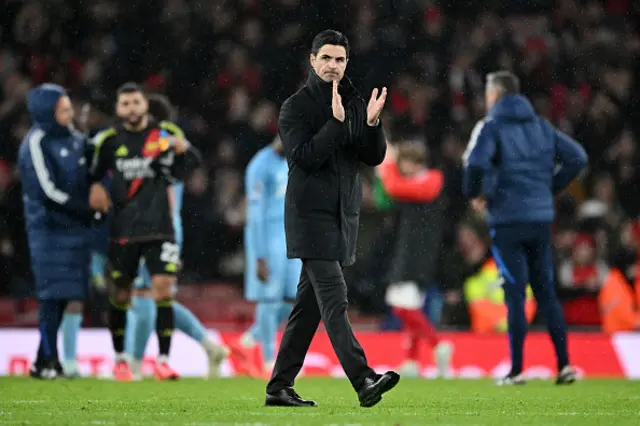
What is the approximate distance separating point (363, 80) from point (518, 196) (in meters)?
8.29

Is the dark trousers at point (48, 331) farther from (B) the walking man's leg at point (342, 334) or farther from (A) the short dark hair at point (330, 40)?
(A) the short dark hair at point (330, 40)

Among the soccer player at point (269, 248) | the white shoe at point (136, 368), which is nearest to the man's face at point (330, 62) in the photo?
the soccer player at point (269, 248)

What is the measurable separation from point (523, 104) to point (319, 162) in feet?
13.5

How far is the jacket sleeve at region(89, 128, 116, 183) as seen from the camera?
11.1 metres

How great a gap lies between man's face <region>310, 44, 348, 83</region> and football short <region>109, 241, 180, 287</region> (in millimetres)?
3776

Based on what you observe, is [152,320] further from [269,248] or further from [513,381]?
[513,381]

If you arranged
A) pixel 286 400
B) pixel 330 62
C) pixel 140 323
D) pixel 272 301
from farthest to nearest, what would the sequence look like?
pixel 272 301, pixel 140 323, pixel 286 400, pixel 330 62

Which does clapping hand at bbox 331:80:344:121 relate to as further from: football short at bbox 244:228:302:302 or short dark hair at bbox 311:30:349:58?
football short at bbox 244:228:302:302

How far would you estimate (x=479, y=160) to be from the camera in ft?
35.1

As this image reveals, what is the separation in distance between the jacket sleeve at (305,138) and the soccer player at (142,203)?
365 centimetres

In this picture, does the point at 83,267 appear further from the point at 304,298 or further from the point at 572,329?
the point at 572,329

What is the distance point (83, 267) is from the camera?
37.2ft

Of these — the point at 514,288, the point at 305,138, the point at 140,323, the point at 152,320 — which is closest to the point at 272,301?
the point at 152,320

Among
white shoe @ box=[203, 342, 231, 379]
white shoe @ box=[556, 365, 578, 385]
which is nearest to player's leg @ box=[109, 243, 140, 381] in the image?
white shoe @ box=[203, 342, 231, 379]
